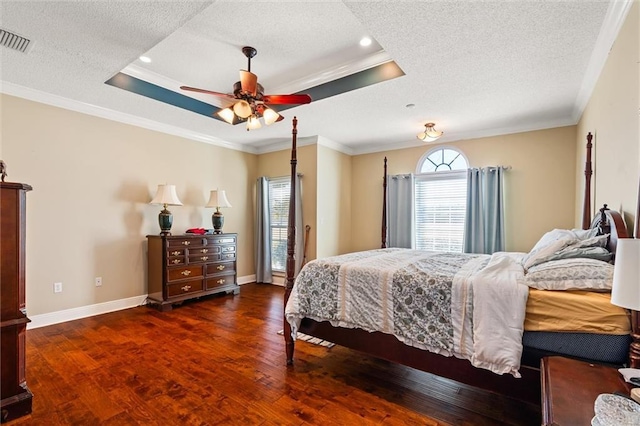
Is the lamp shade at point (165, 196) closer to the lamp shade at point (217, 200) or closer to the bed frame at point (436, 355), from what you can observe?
the lamp shade at point (217, 200)

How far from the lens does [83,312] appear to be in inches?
151

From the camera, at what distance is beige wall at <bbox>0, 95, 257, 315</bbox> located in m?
3.46

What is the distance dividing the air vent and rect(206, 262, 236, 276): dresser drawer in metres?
3.15

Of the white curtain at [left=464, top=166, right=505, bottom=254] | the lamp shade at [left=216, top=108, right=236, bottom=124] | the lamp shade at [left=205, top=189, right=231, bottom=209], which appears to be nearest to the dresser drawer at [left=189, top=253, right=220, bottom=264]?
the lamp shade at [left=205, top=189, right=231, bottom=209]

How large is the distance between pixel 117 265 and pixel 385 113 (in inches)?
161

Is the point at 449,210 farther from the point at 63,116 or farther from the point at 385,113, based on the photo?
the point at 63,116

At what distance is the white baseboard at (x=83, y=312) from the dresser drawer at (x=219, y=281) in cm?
87

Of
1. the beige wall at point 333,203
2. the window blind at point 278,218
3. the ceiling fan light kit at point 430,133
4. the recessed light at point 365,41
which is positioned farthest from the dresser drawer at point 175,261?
the ceiling fan light kit at point 430,133

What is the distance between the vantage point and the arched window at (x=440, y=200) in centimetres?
500

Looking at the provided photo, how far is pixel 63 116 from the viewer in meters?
3.71

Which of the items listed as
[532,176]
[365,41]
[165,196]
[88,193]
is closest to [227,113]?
[365,41]

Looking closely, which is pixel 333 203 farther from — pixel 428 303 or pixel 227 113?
pixel 428 303

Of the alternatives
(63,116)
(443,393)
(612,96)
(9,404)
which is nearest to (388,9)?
(612,96)

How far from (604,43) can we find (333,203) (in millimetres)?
4004
